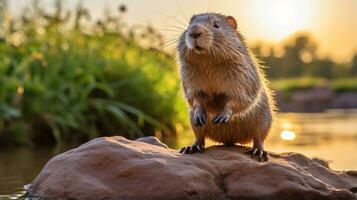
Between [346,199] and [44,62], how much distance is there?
864 centimetres

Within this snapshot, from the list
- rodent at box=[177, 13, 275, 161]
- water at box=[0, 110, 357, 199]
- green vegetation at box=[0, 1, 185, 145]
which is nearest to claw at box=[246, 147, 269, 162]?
rodent at box=[177, 13, 275, 161]

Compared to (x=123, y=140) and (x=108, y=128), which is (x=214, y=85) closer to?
(x=123, y=140)

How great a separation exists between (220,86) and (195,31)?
1.59 ft

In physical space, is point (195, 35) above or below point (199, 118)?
above

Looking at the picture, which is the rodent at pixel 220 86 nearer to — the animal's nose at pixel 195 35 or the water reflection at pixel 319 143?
the animal's nose at pixel 195 35

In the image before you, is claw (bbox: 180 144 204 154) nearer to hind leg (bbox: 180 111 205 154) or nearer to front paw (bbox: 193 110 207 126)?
hind leg (bbox: 180 111 205 154)

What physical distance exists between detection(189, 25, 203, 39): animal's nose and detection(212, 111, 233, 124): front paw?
1.86 feet

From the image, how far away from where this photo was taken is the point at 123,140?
6.42 m

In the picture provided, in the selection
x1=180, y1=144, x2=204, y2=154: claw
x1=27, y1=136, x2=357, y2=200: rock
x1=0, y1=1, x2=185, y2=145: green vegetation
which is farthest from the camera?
x1=0, y1=1, x2=185, y2=145: green vegetation

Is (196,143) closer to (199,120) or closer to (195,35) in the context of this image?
(199,120)

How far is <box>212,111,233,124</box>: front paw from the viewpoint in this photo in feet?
20.3

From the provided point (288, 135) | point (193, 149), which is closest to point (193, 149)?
point (193, 149)

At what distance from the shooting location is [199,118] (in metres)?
6.24

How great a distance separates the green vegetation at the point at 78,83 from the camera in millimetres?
12758
